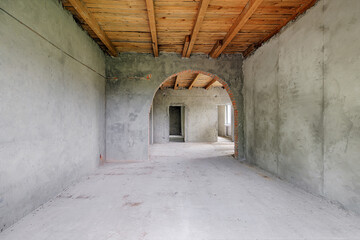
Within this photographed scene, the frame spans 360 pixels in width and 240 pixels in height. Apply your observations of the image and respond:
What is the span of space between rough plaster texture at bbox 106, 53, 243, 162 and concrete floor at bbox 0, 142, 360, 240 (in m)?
1.33

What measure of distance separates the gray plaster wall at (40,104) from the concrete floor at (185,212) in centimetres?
33

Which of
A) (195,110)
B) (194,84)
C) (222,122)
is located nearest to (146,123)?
(194,84)

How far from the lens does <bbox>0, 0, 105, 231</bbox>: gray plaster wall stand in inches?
68.1

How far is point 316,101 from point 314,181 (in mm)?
1187

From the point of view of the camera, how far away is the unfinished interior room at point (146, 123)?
1780 mm

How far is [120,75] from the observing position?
449 cm

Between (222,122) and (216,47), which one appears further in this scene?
(222,122)

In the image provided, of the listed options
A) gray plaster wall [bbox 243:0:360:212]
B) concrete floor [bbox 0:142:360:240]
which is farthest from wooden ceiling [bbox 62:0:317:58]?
concrete floor [bbox 0:142:360:240]

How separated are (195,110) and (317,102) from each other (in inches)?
262

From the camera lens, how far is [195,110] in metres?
8.97

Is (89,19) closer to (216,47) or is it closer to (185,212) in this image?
(216,47)

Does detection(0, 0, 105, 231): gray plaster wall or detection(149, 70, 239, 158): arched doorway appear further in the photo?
detection(149, 70, 239, 158): arched doorway

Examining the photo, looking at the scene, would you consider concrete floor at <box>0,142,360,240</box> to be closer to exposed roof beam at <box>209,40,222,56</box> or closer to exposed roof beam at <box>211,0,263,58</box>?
exposed roof beam at <box>211,0,263,58</box>

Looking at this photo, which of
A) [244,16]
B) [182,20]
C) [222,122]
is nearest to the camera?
[244,16]
